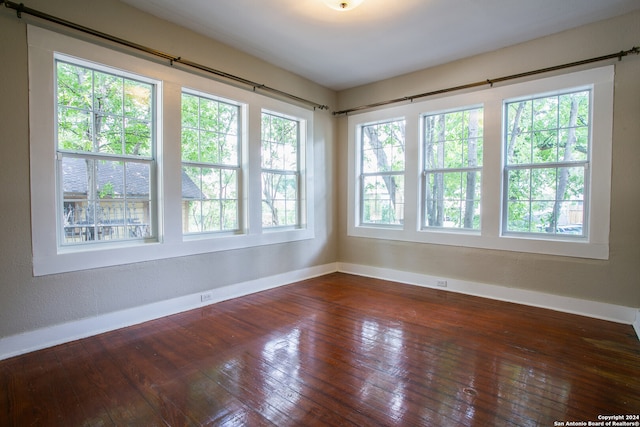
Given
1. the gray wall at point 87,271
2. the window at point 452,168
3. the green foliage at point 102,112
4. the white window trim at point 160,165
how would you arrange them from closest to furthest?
the gray wall at point 87,271 → the white window trim at point 160,165 → the green foliage at point 102,112 → the window at point 452,168

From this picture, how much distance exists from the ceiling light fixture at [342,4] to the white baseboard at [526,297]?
3.40m

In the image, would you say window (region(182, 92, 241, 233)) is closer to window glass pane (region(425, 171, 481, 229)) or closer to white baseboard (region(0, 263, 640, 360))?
white baseboard (region(0, 263, 640, 360))

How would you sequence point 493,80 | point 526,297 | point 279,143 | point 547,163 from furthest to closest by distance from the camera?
1. point 279,143
2. point 493,80
3. point 526,297
4. point 547,163

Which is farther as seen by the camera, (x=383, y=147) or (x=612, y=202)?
(x=383, y=147)

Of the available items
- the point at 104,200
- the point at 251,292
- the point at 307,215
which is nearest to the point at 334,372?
the point at 251,292

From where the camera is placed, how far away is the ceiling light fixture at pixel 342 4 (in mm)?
2735

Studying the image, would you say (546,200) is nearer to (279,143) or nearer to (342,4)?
(342,4)

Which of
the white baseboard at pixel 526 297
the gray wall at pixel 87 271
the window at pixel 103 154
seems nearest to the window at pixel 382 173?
the white baseboard at pixel 526 297

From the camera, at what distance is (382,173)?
4965mm

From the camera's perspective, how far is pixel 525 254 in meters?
3.70

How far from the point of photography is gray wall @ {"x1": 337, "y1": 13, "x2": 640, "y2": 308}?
3.09 m

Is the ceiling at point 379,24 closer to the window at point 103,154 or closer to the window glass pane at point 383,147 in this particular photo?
the window at point 103,154

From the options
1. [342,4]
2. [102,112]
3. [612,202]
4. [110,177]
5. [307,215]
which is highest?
[342,4]

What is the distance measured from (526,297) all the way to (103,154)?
15.4 feet
